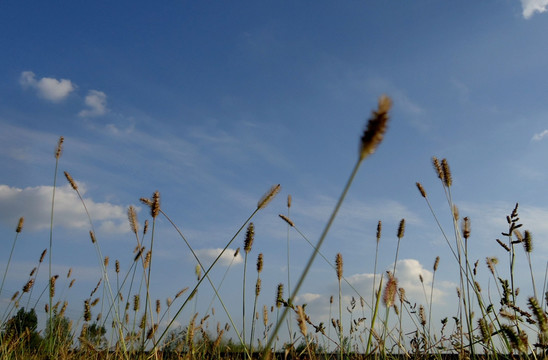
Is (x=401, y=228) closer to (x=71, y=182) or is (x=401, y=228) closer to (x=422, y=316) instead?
(x=422, y=316)

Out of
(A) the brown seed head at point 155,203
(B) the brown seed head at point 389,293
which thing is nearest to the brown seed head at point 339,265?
(B) the brown seed head at point 389,293

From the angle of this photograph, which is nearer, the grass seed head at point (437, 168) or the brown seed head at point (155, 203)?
the brown seed head at point (155, 203)

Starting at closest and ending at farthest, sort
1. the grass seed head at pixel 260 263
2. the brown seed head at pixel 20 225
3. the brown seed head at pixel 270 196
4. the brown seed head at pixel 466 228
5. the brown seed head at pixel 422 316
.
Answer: the brown seed head at pixel 270 196, the grass seed head at pixel 260 263, the brown seed head at pixel 466 228, the brown seed head at pixel 422 316, the brown seed head at pixel 20 225

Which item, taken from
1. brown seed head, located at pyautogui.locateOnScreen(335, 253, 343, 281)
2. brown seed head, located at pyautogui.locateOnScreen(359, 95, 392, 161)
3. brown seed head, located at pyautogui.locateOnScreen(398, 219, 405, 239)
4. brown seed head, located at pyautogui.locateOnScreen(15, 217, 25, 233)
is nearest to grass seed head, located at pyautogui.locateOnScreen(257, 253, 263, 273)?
brown seed head, located at pyautogui.locateOnScreen(335, 253, 343, 281)

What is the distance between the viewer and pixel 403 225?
133 inches

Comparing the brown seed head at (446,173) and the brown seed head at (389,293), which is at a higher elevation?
the brown seed head at (446,173)

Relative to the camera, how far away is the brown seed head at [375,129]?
81 cm

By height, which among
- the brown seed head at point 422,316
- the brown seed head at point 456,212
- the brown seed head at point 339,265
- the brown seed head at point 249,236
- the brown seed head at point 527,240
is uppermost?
the brown seed head at point 456,212

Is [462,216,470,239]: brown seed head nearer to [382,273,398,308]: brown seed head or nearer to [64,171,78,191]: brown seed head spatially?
[382,273,398,308]: brown seed head

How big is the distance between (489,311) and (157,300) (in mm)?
3240

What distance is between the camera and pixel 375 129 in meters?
0.81

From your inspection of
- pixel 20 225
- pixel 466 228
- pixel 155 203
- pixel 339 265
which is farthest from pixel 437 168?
pixel 20 225

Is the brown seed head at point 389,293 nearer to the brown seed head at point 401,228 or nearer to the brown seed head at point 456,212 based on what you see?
the brown seed head at point 401,228

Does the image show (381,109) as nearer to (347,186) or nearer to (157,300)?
(347,186)
